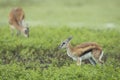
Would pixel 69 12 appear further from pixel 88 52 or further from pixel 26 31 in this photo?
pixel 88 52

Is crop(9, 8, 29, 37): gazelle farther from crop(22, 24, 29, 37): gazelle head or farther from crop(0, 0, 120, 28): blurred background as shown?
crop(0, 0, 120, 28): blurred background

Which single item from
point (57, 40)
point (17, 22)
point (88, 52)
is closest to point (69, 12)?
point (17, 22)

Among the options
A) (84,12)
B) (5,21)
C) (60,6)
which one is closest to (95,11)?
(84,12)

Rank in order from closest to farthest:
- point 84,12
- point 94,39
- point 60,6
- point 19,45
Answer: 1. point 19,45
2. point 94,39
3. point 84,12
4. point 60,6

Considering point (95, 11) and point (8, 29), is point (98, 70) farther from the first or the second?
point (95, 11)

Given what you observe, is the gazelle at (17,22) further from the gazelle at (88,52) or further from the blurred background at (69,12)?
the gazelle at (88,52)

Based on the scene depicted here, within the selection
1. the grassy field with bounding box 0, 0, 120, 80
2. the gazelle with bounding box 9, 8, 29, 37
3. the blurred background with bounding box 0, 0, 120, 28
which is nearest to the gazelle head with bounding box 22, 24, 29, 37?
the gazelle with bounding box 9, 8, 29, 37

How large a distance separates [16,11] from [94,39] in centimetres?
303

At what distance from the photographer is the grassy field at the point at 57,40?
8.48m

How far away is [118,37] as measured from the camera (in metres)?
13.3

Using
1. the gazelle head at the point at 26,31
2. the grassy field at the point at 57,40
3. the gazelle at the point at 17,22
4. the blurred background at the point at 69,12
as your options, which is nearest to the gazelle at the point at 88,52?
the grassy field at the point at 57,40

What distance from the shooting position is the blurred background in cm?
1827

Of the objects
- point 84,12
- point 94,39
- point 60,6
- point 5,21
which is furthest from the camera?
point 60,6

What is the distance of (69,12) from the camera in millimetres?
20359
